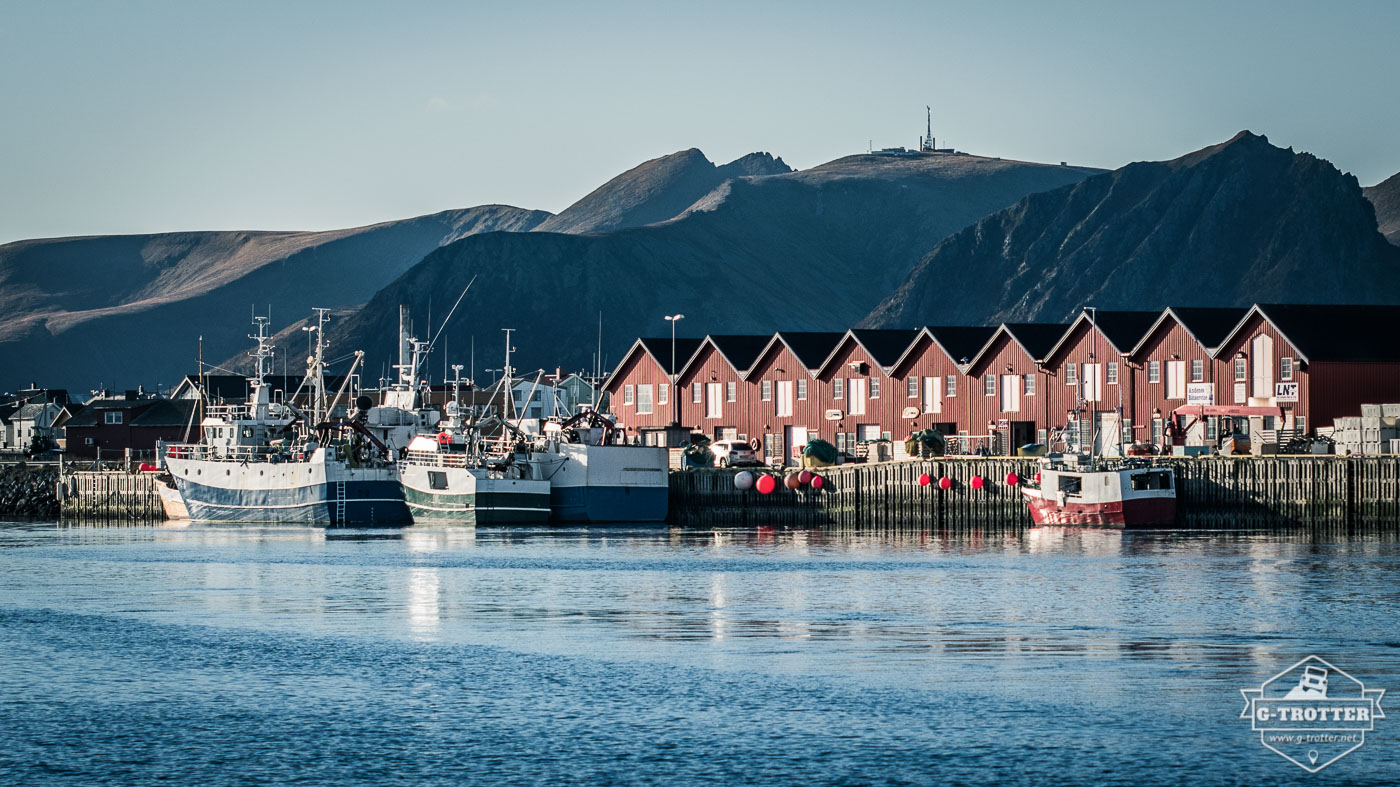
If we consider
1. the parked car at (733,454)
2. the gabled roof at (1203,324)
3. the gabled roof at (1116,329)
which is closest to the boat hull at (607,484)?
the parked car at (733,454)

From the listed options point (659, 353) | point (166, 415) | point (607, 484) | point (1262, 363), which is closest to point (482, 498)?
point (607, 484)

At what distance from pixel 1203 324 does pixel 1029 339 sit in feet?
30.7

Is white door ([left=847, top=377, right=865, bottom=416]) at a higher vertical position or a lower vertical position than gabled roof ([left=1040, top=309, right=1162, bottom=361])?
lower

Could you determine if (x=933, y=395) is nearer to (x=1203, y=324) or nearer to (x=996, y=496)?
(x=1203, y=324)

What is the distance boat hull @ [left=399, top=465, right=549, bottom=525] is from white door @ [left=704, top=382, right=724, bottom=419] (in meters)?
24.0

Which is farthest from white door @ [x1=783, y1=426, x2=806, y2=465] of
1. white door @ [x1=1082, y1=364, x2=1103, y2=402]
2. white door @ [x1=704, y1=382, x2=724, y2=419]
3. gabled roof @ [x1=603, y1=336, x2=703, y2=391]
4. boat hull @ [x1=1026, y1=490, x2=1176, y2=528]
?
boat hull @ [x1=1026, y1=490, x2=1176, y2=528]

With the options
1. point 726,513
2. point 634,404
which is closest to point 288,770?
point 726,513

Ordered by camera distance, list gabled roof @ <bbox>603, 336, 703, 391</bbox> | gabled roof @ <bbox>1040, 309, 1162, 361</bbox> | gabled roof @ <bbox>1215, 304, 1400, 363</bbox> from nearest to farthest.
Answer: gabled roof @ <bbox>1215, 304, 1400, 363</bbox> < gabled roof @ <bbox>1040, 309, 1162, 361</bbox> < gabled roof @ <bbox>603, 336, 703, 391</bbox>

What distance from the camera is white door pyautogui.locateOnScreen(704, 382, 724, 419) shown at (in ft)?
336

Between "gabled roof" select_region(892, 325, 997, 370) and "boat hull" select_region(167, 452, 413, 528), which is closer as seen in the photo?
"boat hull" select_region(167, 452, 413, 528)

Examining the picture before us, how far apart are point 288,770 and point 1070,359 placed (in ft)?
218

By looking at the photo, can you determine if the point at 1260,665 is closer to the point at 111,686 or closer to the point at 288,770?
the point at 288,770

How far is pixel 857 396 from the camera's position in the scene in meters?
95.8
